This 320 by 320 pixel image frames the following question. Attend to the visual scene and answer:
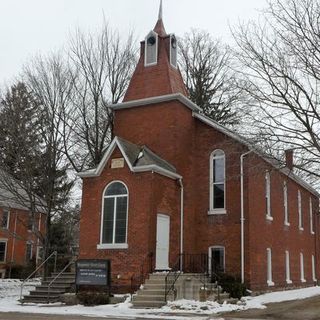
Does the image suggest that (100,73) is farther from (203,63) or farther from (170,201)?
(203,63)

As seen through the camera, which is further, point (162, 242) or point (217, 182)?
point (217, 182)

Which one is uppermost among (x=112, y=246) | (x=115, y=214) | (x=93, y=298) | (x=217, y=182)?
(x=217, y=182)

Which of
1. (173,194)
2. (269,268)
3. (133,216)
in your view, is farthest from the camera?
(269,268)

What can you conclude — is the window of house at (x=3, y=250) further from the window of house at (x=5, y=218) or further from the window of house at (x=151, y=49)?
the window of house at (x=151, y=49)

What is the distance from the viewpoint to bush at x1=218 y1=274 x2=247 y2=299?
21.4 m

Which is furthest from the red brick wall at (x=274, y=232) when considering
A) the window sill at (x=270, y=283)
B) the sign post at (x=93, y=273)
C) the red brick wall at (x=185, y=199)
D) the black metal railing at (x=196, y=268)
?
the sign post at (x=93, y=273)

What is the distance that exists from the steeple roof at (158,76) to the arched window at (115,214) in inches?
226

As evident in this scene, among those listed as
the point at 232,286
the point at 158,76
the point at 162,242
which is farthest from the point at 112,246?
the point at 158,76

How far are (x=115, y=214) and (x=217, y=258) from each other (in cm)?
552

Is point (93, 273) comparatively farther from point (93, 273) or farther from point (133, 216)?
point (133, 216)

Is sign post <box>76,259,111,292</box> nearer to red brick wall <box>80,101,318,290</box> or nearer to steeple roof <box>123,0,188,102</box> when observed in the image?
red brick wall <box>80,101,318,290</box>

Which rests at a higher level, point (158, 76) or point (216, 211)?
point (158, 76)

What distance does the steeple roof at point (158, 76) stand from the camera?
85.6 feet

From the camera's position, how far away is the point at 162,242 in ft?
73.9
